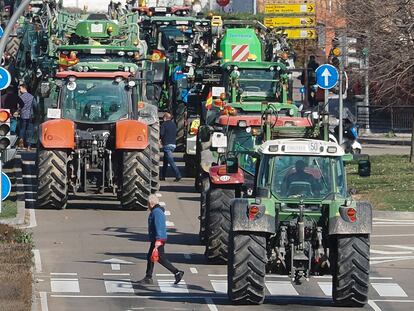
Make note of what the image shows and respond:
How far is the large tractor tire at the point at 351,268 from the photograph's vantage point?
19297 mm

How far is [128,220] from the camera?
2953 centimetres

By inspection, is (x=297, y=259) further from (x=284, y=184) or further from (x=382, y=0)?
(x=382, y=0)

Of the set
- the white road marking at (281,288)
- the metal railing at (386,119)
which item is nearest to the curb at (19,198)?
the white road marking at (281,288)

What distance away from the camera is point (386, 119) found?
57.2m

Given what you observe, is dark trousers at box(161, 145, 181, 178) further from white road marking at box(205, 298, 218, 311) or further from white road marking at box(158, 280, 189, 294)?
white road marking at box(205, 298, 218, 311)

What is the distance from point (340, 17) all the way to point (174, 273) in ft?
82.5

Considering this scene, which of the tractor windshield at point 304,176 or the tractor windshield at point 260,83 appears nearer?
the tractor windshield at point 304,176

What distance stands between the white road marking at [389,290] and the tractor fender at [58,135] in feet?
31.8

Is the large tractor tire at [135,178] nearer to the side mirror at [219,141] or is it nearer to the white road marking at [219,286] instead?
the side mirror at [219,141]

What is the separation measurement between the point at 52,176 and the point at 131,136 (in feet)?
5.85

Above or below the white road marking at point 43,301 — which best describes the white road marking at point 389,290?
below

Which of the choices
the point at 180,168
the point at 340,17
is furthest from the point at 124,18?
the point at 340,17

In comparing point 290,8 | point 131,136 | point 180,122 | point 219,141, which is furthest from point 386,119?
point 219,141

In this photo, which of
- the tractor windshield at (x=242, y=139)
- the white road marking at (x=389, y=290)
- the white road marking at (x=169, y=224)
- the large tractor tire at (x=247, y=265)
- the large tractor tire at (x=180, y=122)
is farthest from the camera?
the large tractor tire at (x=180, y=122)
